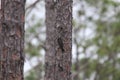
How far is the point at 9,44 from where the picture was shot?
295 cm

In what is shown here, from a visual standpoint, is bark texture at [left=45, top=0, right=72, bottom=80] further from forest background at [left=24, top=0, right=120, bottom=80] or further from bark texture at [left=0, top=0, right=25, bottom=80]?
forest background at [left=24, top=0, right=120, bottom=80]

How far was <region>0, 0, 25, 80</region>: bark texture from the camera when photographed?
295 centimetres

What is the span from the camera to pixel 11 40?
295cm

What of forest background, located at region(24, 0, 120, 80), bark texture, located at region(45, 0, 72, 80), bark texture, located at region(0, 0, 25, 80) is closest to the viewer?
bark texture, located at region(0, 0, 25, 80)

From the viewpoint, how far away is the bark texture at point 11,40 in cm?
295

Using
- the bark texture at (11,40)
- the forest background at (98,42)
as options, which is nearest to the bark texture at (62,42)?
the bark texture at (11,40)

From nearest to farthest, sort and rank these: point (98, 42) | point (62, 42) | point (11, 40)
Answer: point (11, 40) < point (62, 42) < point (98, 42)

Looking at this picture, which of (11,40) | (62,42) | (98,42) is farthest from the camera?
(98,42)

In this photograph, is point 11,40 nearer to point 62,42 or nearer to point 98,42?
point 62,42

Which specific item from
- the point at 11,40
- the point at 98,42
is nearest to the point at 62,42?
the point at 11,40

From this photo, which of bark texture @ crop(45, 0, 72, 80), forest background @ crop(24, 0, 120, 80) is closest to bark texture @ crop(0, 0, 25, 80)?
bark texture @ crop(45, 0, 72, 80)

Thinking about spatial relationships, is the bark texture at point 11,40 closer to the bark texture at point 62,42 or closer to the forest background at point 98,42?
the bark texture at point 62,42

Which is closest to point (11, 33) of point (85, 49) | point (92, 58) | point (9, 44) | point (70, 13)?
point (9, 44)

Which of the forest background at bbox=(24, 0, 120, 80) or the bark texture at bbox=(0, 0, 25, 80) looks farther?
the forest background at bbox=(24, 0, 120, 80)
